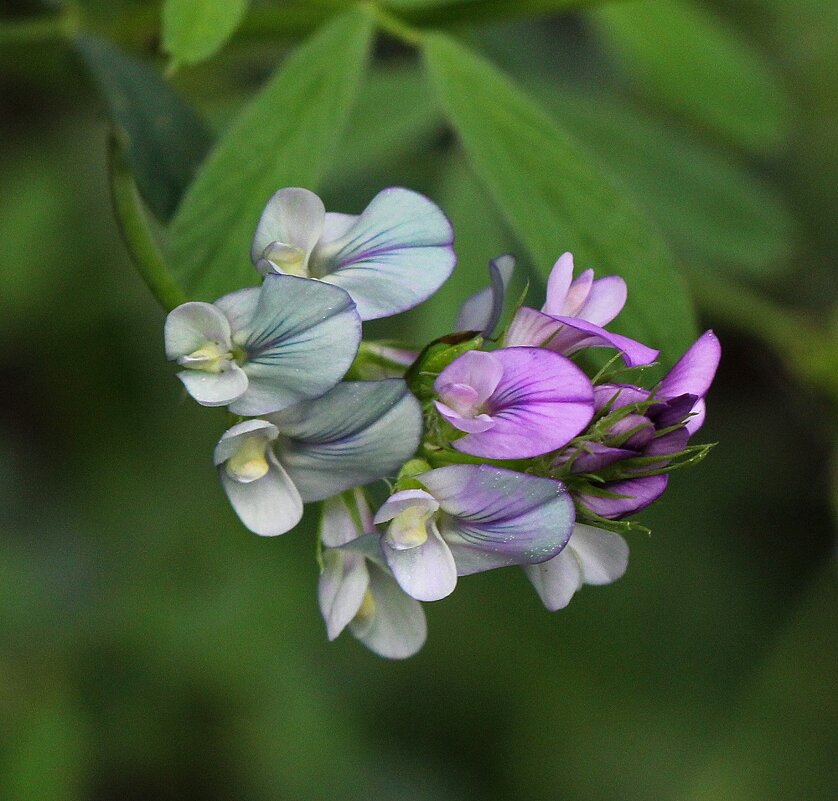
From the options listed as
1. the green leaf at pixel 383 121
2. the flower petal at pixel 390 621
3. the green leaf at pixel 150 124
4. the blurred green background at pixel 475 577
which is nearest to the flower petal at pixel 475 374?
the flower petal at pixel 390 621

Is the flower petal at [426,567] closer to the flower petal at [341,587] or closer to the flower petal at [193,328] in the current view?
the flower petal at [341,587]

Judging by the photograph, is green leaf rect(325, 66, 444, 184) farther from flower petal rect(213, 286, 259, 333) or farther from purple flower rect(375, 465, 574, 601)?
purple flower rect(375, 465, 574, 601)

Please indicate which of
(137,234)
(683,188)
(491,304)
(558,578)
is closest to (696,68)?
(683,188)

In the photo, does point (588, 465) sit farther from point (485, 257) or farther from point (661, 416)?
point (485, 257)

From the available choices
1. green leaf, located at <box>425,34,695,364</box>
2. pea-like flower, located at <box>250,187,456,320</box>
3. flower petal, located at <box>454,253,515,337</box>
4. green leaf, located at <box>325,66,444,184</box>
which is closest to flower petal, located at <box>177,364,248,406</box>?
pea-like flower, located at <box>250,187,456,320</box>

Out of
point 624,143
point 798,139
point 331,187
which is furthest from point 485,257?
point 798,139

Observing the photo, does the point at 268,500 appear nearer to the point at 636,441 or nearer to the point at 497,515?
the point at 497,515

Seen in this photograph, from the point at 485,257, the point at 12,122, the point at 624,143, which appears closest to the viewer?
the point at 485,257
